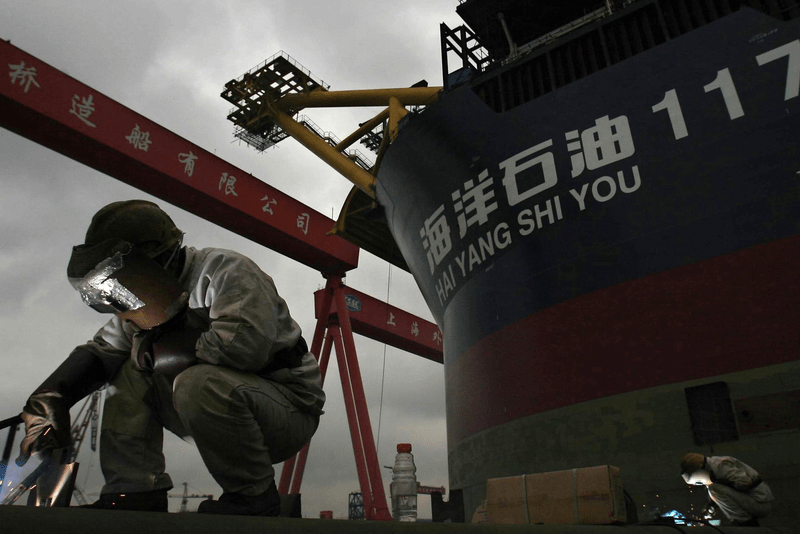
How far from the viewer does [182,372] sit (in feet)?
5.96

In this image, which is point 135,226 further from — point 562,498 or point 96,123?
point 96,123

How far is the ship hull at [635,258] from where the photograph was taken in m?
5.12

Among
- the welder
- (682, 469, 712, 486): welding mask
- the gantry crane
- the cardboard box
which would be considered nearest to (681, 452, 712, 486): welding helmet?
(682, 469, 712, 486): welding mask

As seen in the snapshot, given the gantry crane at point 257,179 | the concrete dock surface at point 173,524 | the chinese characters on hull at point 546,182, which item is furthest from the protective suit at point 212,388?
the gantry crane at point 257,179

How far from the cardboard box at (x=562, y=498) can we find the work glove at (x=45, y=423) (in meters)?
2.84

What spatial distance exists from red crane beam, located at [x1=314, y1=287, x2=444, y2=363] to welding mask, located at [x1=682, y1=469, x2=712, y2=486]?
11432 mm

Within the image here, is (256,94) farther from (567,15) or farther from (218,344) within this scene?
(218,344)

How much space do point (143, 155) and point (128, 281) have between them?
9.34 metres

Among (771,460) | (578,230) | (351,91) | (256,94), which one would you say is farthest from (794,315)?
(256,94)

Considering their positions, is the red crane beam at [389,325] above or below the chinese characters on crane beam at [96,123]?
below

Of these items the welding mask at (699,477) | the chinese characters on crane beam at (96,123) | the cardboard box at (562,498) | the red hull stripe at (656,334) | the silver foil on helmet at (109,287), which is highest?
the chinese characters on crane beam at (96,123)

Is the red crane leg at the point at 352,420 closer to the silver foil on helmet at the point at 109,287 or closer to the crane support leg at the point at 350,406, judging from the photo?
the crane support leg at the point at 350,406

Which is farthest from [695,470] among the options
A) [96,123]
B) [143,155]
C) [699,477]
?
[96,123]

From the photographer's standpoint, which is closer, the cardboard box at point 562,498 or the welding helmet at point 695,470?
the cardboard box at point 562,498
